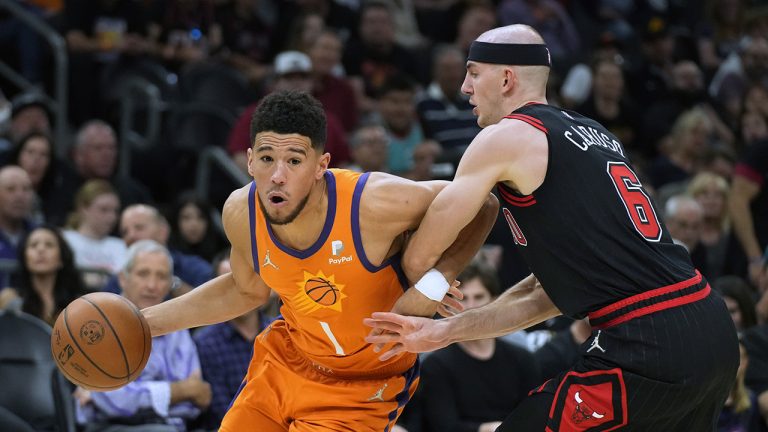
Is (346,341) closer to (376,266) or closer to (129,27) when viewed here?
(376,266)

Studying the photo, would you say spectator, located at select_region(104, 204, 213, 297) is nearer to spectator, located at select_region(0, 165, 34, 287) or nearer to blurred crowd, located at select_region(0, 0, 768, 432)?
blurred crowd, located at select_region(0, 0, 768, 432)

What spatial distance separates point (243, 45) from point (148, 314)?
24.2 feet

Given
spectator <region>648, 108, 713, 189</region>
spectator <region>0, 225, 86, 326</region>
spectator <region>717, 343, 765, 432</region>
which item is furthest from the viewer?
spectator <region>648, 108, 713, 189</region>

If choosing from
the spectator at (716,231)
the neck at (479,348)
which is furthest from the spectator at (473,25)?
the neck at (479,348)

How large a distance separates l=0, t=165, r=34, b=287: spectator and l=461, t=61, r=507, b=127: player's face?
496 centimetres

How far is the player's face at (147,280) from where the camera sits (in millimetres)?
7293

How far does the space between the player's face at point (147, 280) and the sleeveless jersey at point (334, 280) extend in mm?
2431

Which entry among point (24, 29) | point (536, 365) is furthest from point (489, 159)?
point (24, 29)

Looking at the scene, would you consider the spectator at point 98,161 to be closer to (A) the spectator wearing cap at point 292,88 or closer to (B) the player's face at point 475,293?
(A) the spectator wearing cap at point 292,88

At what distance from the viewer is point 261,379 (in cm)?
512

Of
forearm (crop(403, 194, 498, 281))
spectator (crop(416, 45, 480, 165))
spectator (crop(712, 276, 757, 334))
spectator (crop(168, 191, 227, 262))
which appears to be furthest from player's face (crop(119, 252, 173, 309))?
spectator (crop(416, 45, 480, 165))

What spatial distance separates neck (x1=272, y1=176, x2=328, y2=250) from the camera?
484 centimetres

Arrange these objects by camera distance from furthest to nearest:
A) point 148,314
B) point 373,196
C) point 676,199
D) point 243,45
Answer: point 243,45 → point 676,199 → point 148,314 → point 373,196

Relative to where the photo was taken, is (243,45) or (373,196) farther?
(243,45)
